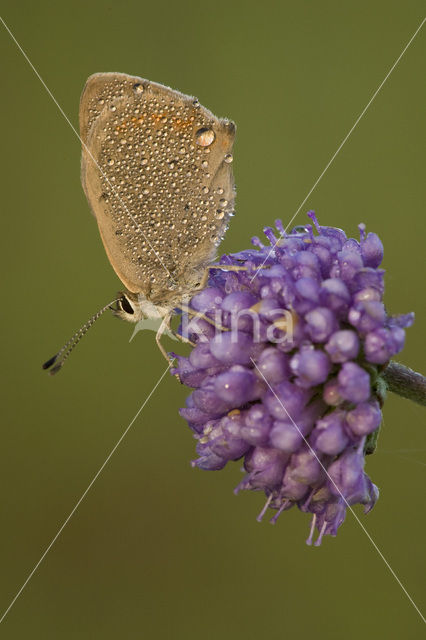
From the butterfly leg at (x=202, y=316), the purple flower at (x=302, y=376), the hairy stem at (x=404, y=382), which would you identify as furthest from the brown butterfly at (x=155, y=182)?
the hairy stem at (x=404, y=382)

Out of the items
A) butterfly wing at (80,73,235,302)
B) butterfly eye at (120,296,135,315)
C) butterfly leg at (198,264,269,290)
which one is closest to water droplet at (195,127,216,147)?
butterfly wing at (80,73,235,302)

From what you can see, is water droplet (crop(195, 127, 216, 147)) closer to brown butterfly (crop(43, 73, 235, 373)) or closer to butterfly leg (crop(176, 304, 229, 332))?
brown butterfly (crop(43, 73, 235, 373))

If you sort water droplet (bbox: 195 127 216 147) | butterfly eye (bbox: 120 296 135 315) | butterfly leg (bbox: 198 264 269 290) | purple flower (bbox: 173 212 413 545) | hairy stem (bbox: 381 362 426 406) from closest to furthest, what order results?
purple flower (bbox: 173 212 413 545), hairy stem (bbox: 381 362 426 406), butterfly leg (bbox: 198 264 269 290), water droplet (bbox: 195 127 216 147), butterfly eye (bbox: 120 296 135 315)

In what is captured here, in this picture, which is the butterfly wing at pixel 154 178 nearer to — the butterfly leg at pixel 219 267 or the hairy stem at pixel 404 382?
the butterfly leg at pixel 219 267

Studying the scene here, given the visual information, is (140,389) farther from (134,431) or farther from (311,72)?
(311,72)

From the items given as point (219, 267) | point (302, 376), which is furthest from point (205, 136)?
point (302, 376)

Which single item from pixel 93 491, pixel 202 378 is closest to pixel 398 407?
pixel 93 491
